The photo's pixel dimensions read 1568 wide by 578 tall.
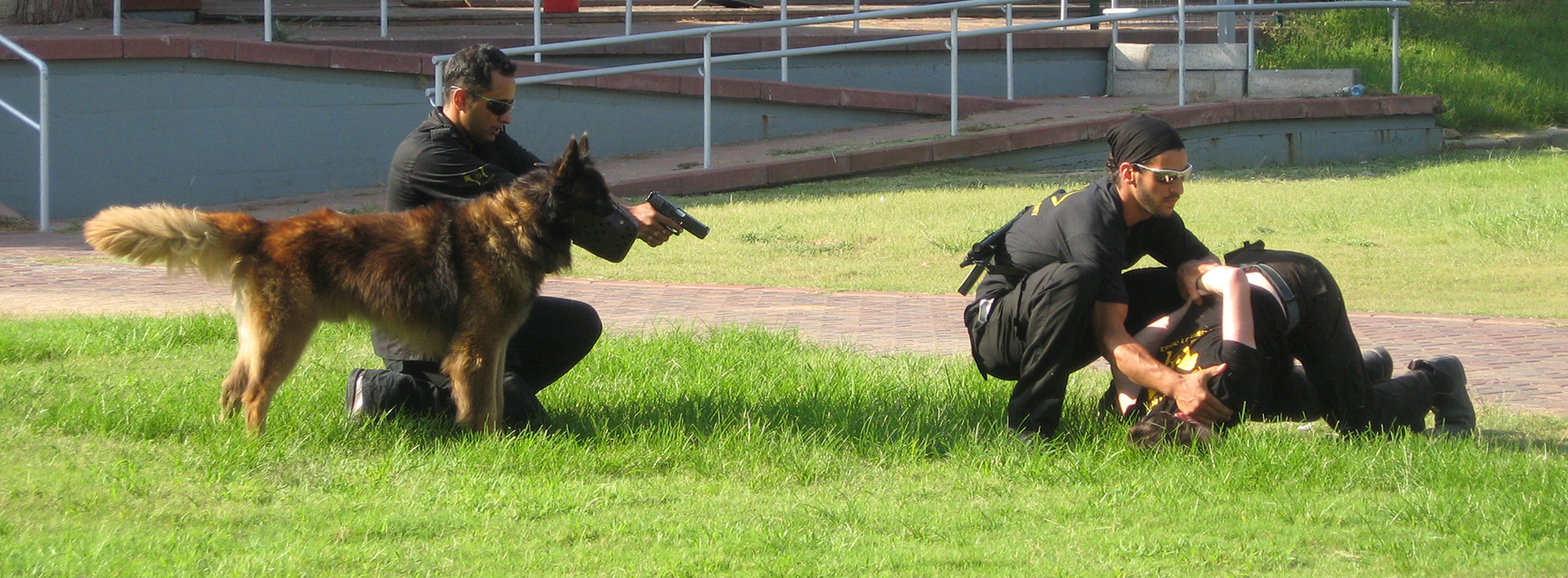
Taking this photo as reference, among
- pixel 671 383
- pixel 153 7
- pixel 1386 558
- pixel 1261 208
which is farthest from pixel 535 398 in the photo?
pixel 153 7

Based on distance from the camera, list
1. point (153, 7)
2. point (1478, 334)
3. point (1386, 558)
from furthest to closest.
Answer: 1. point (153, 7)
2. point (1478, 334)
3. point (1386, 558)

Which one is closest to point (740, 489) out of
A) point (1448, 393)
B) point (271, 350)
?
point (271, 350)

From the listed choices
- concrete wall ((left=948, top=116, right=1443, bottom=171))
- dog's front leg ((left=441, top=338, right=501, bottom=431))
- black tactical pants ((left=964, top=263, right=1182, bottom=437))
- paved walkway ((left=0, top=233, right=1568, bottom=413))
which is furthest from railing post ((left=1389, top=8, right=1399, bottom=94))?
dog's front leg ((left=441, top=338, right=501, bottom=431))

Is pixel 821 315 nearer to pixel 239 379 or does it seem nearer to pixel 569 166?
pixel 569 166

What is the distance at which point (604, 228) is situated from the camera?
15.4ft

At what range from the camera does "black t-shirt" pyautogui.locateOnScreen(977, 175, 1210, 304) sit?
4746 millimetres

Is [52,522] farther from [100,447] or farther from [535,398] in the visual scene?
[535,398]

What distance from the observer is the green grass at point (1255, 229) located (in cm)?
884

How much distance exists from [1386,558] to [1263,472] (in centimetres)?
76

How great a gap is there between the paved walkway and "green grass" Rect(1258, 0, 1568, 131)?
9219 millimetres

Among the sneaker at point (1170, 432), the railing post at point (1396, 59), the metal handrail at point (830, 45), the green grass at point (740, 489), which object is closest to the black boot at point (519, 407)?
the green grass at point (740, 489)

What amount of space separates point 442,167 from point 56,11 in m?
12.2

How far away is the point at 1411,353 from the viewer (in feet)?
21.5

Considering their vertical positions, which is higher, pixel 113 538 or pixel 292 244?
pixel 292 244
